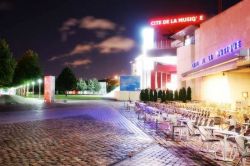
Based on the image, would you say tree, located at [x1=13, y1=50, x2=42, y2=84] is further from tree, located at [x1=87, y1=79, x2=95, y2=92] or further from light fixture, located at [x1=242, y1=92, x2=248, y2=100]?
light fixture, located at [x1=242, y1=92, x2=248, y2=100]

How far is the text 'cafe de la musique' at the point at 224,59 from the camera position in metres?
26.0

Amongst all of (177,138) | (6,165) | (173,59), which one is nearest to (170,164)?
(6,165)

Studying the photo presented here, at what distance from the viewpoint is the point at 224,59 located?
24.9 meters

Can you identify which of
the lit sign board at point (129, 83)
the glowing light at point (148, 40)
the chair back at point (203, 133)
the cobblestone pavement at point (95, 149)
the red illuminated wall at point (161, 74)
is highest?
the glowing light at point (148, 40)

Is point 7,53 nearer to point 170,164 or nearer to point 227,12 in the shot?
point 227,12

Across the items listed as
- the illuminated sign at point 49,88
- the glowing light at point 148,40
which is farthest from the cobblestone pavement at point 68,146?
the glowing light at point 148,40

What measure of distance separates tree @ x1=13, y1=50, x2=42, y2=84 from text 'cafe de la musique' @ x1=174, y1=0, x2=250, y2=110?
58.8 m

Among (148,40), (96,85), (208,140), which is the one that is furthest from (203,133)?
(96,85)

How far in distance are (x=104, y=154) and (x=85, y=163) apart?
56.3 inches

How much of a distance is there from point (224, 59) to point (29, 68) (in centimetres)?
7511

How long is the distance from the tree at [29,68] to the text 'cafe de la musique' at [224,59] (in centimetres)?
5884

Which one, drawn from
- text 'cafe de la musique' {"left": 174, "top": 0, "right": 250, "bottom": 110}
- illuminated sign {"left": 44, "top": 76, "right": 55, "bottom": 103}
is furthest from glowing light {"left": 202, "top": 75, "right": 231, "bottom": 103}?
illuminated sign {"left": 44, "top": 76, "right": 55, "bottom": 103}

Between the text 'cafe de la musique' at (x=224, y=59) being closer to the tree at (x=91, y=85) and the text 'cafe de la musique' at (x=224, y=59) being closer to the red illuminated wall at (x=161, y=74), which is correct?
the red illuminated wall at (x=161, y=74)

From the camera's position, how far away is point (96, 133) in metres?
16.2
